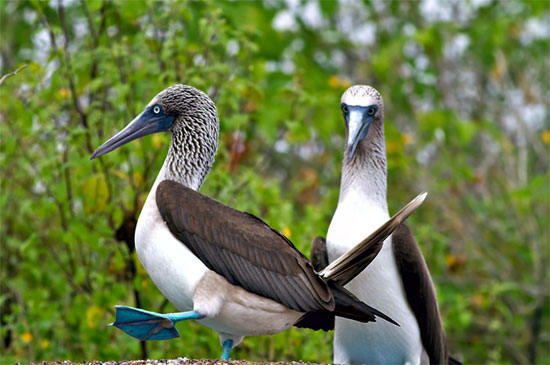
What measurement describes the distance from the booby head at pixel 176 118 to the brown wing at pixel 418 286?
53.7 inches

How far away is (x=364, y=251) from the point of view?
485cm

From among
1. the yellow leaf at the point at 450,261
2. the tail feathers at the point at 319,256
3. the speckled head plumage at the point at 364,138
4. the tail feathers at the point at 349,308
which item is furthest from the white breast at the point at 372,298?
the yellow leaf at the point at 450,261

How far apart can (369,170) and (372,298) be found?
82 cm

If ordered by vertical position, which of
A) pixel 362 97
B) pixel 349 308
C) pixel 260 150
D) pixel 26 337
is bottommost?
pixel 26 337

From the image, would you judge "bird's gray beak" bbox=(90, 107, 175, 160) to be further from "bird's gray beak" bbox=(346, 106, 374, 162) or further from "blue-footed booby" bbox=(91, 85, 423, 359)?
"bird's gray beak" bbox=(346, 106, 374, 162)

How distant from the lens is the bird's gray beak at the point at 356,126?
5426 millimetres

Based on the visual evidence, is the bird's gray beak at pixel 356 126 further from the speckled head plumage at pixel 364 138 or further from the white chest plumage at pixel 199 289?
the white chest plumage at pixel 199 289

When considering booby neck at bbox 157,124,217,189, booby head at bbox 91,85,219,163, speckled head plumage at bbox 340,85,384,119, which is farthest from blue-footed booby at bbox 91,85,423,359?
speckled head plumage at bbox 340,85,384,119

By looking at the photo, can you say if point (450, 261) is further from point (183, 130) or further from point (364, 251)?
point (183, 130)

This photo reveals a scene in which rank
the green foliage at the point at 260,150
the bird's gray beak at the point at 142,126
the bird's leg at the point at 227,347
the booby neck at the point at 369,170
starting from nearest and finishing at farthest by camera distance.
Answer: the bird's leg at the point at 227,347, the bird's gray beak at the point at 142,126, the booby neck at the point at 369,170, the green foliage at the point at 260,150

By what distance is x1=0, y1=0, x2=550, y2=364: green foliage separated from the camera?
7.25 metres

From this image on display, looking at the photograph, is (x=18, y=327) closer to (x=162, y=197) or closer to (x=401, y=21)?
(x=162, y=197)

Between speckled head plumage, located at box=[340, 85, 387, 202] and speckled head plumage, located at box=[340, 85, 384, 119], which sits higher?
Result: speckled head plumage, located at box=[340, 85, 384, 119]

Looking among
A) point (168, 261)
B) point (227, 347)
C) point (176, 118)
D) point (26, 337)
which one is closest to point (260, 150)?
point (26, 337)
